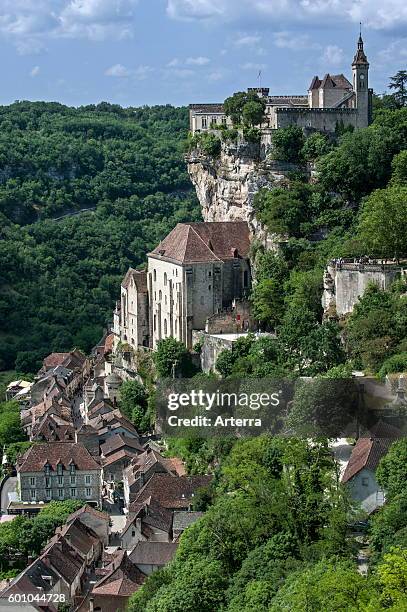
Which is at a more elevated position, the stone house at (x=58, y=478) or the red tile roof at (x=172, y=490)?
the red tile roof at (x=172, y=490)

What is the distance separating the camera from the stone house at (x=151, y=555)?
147ft

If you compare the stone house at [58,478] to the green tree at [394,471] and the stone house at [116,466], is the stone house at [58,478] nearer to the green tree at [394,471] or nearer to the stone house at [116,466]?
the stone house at [116,466]

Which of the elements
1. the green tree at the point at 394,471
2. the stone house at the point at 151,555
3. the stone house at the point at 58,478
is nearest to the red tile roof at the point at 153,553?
the stone house at the point at 151,555

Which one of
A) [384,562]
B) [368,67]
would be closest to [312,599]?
[384,562]

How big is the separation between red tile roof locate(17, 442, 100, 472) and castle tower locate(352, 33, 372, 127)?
26.1 meters

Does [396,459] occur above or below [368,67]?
below

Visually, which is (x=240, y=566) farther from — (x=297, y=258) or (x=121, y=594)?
(x=297, y=258)

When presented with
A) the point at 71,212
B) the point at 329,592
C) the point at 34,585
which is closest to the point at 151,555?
the point at 34,585

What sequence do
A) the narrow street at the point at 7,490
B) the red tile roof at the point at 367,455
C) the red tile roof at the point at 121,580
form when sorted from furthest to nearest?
the narrow street at the point at 7,490 → the red tile roof at the point at 121,580 → the red tile roof at the point at 367,455

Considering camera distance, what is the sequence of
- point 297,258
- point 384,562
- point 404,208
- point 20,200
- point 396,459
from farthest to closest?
point 20,200 < point 297,258 < point 404,208 < point 396,459 < point 384,562

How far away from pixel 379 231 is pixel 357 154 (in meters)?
10.4

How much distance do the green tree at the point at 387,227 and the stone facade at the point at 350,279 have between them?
28.8 inches

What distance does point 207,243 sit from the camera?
6469cm

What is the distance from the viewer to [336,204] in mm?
65188
